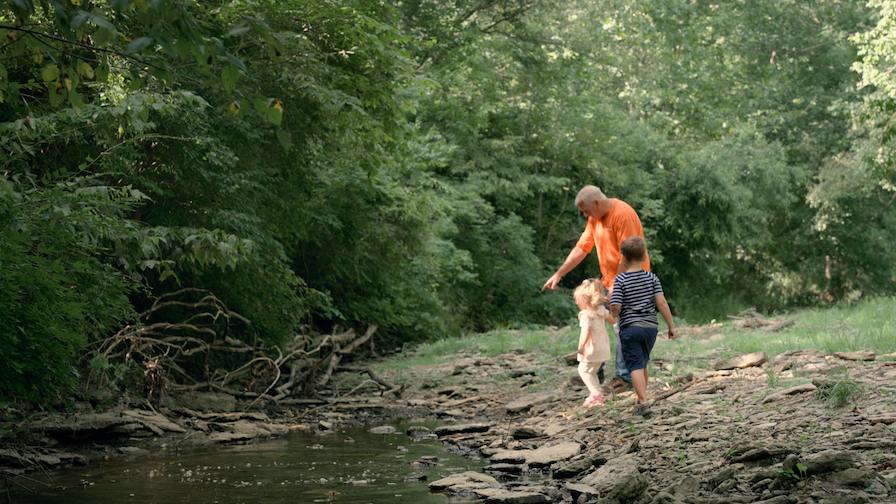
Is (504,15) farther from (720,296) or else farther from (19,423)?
(19,423)

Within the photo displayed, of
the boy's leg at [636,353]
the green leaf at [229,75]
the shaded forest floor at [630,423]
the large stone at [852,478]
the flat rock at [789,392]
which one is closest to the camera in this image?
the green leaf at [229,75]

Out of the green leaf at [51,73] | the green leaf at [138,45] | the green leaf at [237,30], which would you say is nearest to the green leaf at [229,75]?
the green leaf at [237,30]

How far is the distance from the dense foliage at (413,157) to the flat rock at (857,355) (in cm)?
566

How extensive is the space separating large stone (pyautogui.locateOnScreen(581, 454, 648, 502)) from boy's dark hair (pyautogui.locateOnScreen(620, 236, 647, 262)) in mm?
2205

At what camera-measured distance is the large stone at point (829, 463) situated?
230 inches

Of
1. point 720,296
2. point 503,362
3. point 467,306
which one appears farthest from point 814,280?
point 503,362

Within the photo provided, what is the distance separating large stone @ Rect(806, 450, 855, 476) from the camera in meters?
5.83

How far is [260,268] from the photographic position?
12.9m

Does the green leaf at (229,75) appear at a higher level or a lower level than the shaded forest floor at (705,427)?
higher

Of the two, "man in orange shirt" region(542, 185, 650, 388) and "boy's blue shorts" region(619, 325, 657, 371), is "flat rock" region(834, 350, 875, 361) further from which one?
"boy's blue shorts" region(619, 325, 657, 371)

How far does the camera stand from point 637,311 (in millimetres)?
9172

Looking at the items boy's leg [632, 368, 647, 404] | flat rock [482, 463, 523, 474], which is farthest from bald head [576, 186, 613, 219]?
flat rock [482, 463, 523, 474]

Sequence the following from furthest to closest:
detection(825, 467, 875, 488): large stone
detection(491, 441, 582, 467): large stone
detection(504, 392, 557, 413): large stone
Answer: detection(504, 392, 557, 413): large stone → detection(491, 441, 582, 467): large stone → detection(825, 467, 875, 488): large stone

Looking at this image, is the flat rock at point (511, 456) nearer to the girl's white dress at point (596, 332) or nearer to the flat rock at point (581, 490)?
the flat rock at point (581, 490)
